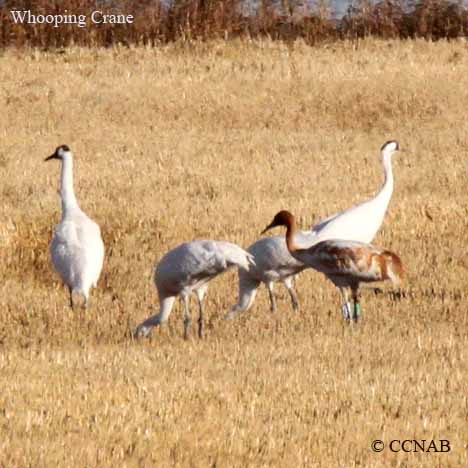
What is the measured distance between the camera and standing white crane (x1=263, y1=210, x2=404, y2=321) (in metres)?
9.34

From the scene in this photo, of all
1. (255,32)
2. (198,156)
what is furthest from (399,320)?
(255,32)

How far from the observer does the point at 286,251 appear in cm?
985

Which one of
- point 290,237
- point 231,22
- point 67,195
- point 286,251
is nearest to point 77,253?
point 67,195

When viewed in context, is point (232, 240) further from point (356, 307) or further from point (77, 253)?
point (356, 307)

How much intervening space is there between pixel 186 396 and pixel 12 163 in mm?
10406

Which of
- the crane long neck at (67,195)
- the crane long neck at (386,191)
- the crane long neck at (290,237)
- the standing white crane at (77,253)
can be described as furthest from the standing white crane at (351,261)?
the crane long neck at (67,195)

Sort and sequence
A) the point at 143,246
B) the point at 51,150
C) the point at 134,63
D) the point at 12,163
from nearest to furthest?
the point at 143,246 → the point at 12,163 → the point at 51,150 → the point at 134,63

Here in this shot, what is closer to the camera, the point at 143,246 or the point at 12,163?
the point at 143,246

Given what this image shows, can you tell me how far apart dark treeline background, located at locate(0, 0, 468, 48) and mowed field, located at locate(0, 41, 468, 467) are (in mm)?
1066

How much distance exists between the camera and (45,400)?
21.9ft

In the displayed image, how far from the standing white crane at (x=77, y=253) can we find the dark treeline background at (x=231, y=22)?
1339cm

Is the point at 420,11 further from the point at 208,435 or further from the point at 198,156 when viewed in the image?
the point at 208,435

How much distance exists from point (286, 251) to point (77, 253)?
1.62 m

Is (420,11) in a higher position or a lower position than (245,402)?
higher
